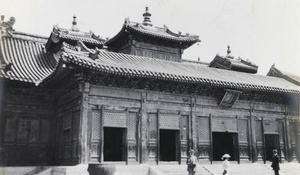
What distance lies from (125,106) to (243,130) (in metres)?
7.07

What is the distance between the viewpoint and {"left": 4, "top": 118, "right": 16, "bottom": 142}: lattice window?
54.4 ft

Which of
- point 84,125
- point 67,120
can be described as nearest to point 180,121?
point 84,125

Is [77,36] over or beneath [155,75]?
over

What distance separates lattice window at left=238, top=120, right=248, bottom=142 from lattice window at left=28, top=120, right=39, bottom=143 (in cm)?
1031

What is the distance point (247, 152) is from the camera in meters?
19.0

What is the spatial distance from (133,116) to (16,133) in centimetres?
561

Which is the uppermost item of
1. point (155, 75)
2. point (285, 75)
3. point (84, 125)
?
point (285, 75)

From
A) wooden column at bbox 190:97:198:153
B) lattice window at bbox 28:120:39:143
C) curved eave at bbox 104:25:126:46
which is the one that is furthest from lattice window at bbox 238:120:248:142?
lattice window at bbox 28:120:39:143

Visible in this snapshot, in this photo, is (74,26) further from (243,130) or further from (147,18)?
(243,130)

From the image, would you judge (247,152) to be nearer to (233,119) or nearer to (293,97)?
(233,119)

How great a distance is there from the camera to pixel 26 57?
63.7 feet

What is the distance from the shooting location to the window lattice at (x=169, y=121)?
16.6 meters

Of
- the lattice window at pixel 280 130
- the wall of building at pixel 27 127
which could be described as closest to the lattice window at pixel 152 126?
the wall of building at pixel 27 127

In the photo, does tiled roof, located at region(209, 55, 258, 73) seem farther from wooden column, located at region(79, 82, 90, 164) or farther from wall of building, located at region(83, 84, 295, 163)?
wooden column, located at region(79, 82, 90, 164)
